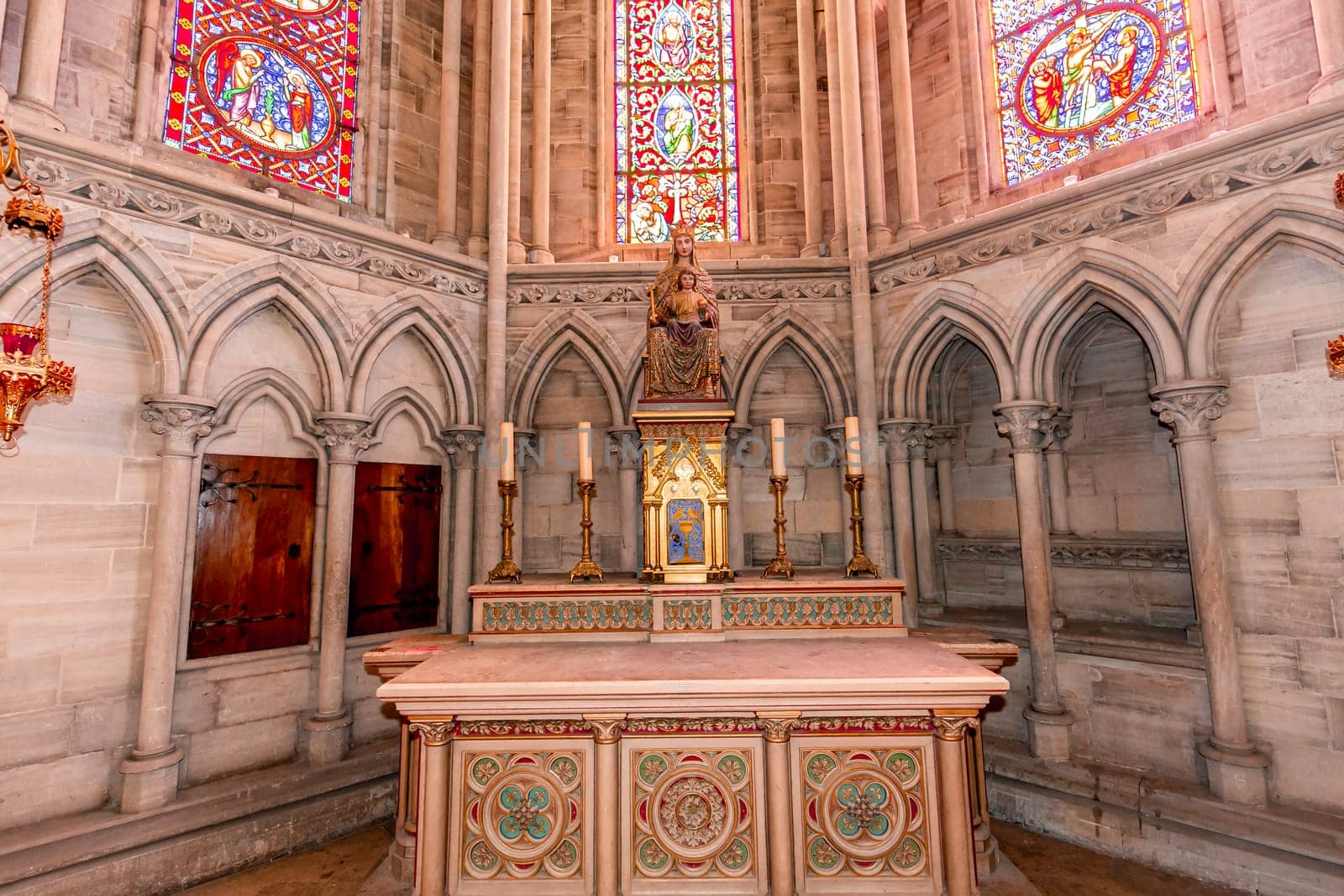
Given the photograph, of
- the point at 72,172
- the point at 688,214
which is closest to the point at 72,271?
the point at 72,172

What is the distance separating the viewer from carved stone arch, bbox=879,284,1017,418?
6.50 m

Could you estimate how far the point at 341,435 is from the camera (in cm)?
643

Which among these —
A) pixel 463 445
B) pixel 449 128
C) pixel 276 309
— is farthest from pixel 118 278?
pixel 449 128

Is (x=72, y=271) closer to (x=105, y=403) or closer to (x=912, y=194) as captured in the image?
(x=105, y=403)

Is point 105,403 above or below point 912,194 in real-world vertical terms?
below

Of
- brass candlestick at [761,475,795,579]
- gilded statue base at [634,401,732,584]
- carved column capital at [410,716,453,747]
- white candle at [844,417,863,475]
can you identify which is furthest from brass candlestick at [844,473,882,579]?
carved column capital at [410,716,453,747]

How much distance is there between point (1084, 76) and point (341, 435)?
27.3 ft

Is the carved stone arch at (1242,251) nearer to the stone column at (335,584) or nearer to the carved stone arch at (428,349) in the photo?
the carved stone arch at (428,349)

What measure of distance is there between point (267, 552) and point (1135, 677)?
25.1ft

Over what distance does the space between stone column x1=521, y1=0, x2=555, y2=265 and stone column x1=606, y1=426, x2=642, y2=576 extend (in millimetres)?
2445

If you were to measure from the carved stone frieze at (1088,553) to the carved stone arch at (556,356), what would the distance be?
13.8ft

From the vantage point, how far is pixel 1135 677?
582cm

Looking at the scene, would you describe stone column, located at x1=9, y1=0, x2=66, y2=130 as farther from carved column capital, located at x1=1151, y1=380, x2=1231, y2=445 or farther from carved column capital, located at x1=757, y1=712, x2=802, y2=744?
carved column capital, located at x1=1151, y1=380, x2=1231, y2=445

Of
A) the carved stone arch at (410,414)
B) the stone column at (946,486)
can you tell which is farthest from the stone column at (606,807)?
the stone column at (946,486)
